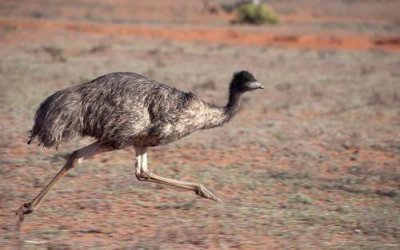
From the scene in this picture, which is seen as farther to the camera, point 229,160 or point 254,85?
point 229,160

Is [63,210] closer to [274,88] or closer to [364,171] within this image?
[364,171]

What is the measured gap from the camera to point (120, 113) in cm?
Result: 695

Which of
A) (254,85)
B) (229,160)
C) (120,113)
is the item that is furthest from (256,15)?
(120,113)

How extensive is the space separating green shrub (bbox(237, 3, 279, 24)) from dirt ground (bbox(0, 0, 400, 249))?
36.7ft

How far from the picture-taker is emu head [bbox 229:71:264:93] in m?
7.50

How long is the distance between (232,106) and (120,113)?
45.2 inches

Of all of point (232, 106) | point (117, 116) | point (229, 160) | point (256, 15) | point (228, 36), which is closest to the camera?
point (117, 116)

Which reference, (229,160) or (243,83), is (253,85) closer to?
(243,83)

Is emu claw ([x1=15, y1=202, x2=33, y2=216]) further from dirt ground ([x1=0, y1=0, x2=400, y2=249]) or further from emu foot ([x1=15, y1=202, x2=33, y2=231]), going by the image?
dirt ground ([x1=0, y1=0, x2=400, y2=249])

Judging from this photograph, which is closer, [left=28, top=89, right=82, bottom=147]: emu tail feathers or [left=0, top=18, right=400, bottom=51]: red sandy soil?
[left=28, top=89, right=82, bottom=147]: emu tail feathers

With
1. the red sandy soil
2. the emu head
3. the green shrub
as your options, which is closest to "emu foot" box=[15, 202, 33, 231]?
the emu head

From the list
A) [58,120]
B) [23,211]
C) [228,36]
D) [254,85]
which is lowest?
[23,211]

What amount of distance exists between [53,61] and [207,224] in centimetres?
1582

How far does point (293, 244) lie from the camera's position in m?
6.53
